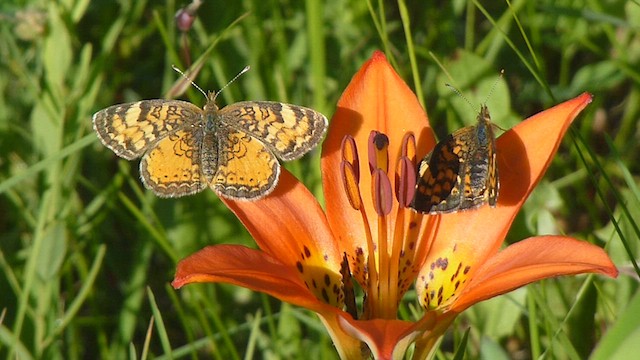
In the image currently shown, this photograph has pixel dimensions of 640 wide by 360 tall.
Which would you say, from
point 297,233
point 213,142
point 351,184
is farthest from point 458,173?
point 213,142

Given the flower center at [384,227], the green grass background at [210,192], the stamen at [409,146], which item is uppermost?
the stamen at [409,146]

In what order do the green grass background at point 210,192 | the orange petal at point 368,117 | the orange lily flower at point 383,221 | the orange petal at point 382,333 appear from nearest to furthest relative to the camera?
1. the orange petal at point 382,333
2. the orange lily flower at point 383,221
3. the orange petal at point 368,117
4. the green grass background at point 210,192

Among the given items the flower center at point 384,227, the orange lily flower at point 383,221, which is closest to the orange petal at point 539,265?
the orange lily flower at point 383,221

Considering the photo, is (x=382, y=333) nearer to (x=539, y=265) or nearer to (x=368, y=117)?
(x=539, y=265)

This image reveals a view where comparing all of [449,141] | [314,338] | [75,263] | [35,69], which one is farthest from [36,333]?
[449,141]

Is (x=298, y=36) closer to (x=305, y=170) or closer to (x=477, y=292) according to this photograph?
(x=305, y=170)

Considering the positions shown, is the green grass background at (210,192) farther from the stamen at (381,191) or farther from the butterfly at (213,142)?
the stamen at (381,191)
